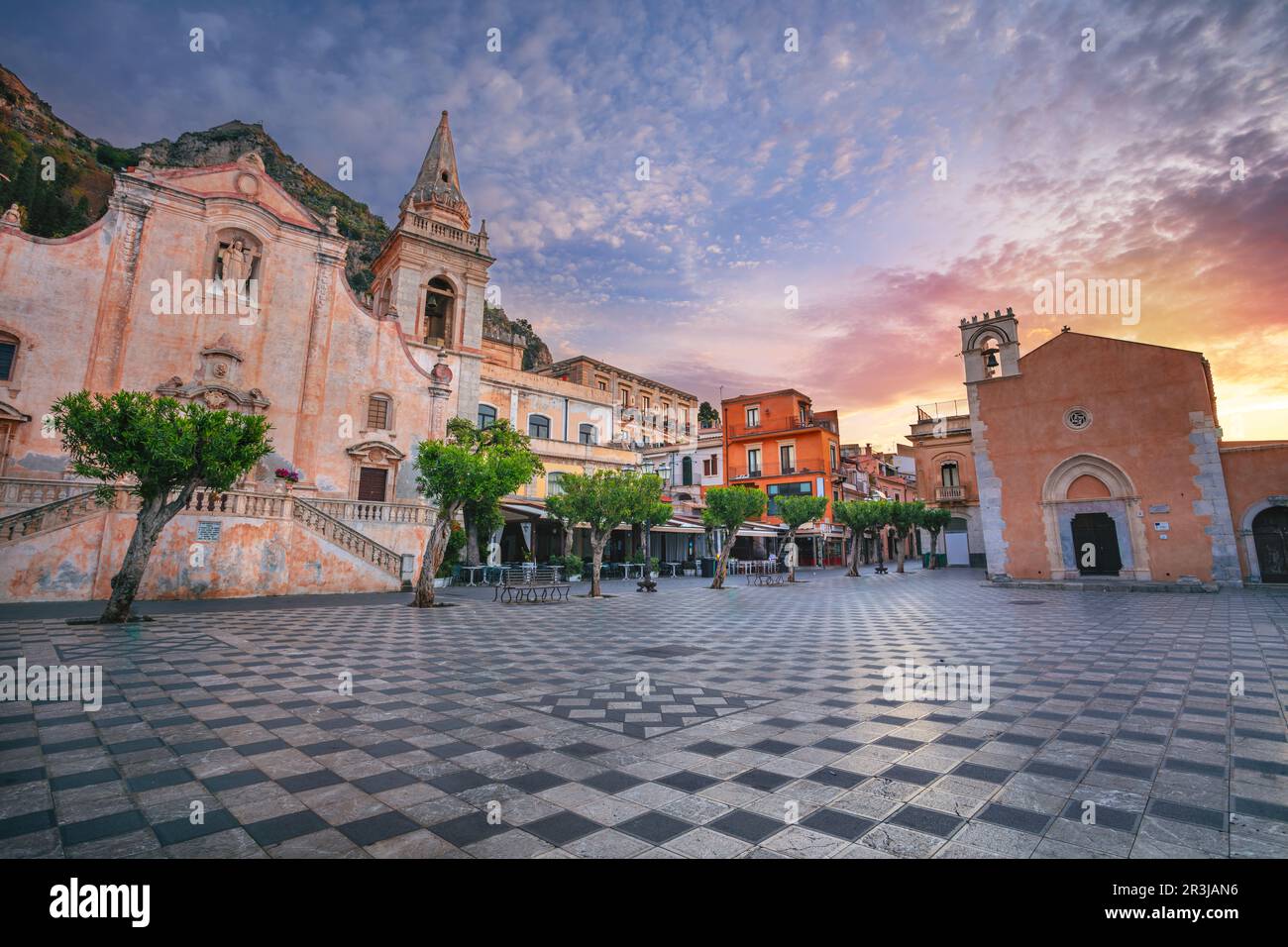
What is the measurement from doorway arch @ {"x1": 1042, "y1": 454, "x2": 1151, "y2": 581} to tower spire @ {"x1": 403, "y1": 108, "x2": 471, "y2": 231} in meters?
31.3

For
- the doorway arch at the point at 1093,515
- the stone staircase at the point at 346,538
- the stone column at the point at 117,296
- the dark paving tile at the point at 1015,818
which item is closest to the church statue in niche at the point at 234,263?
the stone column at the point at 117,296

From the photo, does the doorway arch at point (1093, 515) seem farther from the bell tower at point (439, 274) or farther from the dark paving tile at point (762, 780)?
the bell tower at point (439, 274)

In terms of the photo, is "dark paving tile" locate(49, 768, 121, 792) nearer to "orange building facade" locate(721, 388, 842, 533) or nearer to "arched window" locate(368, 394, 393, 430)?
"arched window" locate(368, 394, 393, 430)

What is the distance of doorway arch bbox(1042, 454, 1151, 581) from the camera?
65.9 feet

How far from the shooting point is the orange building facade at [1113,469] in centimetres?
1873

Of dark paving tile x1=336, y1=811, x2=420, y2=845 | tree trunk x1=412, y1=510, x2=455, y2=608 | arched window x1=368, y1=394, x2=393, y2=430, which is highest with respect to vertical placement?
arched window x1=368, y1=394, x2=393, y2=430

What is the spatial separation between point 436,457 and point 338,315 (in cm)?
1159

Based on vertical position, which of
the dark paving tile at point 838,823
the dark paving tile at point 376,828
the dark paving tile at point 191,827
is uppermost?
the dark paving tile at point 191,827

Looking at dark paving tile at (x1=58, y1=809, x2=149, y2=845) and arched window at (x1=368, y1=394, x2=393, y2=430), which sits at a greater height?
arched window at (x1=368, y1=394, x2=393, y2=430)

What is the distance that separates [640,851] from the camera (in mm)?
2658

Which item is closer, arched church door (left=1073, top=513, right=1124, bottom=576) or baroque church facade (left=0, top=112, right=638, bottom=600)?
baroque church facade (left=0, top=112, right=638, bottom=600)

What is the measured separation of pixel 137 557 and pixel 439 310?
21906mm

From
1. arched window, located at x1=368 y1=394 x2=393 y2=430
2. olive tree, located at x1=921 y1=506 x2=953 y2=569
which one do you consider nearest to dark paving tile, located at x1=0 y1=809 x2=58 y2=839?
arched window, located at x1=368 y1=394 x2=393 y2=430

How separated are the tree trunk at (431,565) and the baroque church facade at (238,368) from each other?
16.0 feet
